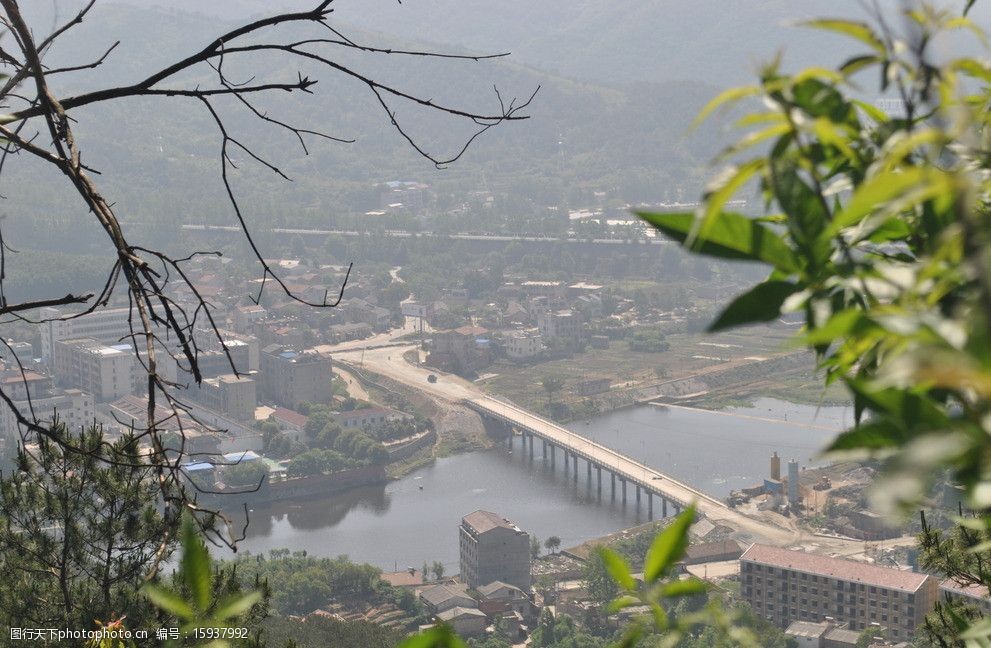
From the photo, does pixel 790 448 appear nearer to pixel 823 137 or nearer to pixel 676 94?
pixel 823 137

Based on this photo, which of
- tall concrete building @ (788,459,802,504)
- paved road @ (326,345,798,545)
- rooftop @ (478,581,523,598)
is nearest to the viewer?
rooftop @ (478,581,523,598)

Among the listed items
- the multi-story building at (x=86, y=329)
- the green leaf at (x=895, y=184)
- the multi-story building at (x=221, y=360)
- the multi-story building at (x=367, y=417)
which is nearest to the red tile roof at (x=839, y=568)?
the multi-story building at (x=367, y=417)

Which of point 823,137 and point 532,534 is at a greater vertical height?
point 823,137

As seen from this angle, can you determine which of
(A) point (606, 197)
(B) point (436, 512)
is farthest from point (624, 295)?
(B) point (436, 512)

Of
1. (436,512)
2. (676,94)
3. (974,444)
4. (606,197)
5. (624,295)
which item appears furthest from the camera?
(676,94)

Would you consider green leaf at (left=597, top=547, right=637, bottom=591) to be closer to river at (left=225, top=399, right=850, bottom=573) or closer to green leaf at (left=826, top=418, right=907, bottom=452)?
green leaf at (left=826, top=418, right=907, bottom=452)

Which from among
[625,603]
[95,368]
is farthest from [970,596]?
[95,368]

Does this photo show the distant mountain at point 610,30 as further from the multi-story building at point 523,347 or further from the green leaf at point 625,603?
the green leaf at point 625,603

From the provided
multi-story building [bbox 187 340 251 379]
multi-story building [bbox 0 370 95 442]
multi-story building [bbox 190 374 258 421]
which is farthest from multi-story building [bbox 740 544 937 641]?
multi-story building [bbox 187 340 251 379]
